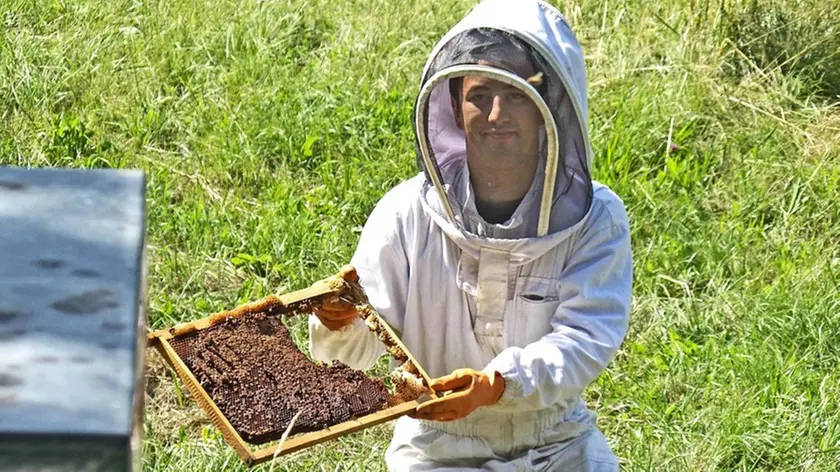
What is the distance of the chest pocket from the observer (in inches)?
121

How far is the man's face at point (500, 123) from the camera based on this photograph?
3.02 m

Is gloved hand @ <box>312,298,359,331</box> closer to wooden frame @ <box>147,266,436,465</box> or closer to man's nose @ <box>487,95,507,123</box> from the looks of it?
wooden frame @ <box>147,266,436,465</box>

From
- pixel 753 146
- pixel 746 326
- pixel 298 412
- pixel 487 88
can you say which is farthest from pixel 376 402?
pixel 753 146

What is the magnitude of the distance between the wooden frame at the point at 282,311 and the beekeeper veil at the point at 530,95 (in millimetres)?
333

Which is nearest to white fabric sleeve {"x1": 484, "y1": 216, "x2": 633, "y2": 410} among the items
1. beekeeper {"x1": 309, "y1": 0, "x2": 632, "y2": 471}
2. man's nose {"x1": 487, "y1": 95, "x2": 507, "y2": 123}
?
beekeeper {"x1": 309, "y1": 0, "x2": 632, "y2": 471}

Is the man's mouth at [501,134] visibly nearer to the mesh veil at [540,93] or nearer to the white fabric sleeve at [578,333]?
the mesh veil at [540,93]

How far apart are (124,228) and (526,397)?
2.08 meters

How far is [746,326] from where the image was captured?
438 cm

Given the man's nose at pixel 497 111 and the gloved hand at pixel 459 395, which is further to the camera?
the man's nose at pixel 497 111

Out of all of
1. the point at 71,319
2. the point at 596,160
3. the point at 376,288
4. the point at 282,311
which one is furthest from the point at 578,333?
the point at 596,160

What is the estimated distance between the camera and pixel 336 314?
3.05 metres

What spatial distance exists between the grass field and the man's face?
4.10 feet

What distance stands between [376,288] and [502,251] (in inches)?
13.5

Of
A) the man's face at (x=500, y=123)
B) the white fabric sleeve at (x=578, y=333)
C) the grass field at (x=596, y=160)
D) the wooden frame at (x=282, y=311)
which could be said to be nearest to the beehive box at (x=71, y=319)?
the wooden frame at (x=282, y=311)
